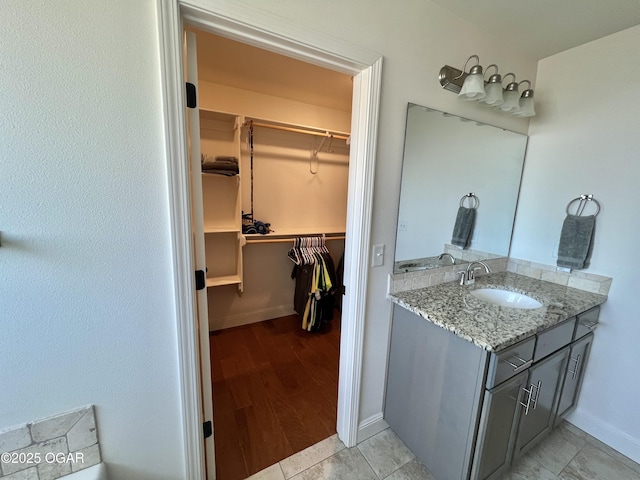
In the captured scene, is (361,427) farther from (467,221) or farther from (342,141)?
(342,141)

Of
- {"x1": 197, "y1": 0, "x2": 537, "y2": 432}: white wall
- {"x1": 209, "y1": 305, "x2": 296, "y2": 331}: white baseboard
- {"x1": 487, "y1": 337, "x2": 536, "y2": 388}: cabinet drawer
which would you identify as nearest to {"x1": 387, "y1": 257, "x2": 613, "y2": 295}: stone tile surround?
{"x1": 197, "y1": 0, "x2": 537, "y2": 432}: white wall

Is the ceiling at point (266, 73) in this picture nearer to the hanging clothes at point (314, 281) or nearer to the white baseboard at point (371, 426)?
the hanging clothes at point (314, 281)

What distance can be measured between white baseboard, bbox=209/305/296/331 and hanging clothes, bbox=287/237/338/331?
367 mm

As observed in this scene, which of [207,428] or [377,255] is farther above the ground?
[377,255]

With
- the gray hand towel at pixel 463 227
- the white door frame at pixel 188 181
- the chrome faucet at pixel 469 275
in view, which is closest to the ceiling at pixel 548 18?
the white door frame at pixel 188 181

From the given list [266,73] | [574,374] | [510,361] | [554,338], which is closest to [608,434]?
[574,374]

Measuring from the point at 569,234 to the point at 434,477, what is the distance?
174 cm

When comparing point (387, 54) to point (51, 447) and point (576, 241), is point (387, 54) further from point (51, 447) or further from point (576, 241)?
point (51, 447)

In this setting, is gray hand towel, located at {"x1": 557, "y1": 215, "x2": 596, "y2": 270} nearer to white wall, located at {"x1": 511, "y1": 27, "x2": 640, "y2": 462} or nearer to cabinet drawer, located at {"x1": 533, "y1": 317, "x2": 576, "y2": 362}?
white wall, located at {"x1": 511, "y1": 27, "x2": 640, "y2": 462}

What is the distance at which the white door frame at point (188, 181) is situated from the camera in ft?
2.90

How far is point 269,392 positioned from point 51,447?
50.9 inches

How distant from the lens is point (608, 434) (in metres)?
1.64

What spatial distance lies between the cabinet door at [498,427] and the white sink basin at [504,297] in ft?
1.72

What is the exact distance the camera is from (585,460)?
1545 millimetres
